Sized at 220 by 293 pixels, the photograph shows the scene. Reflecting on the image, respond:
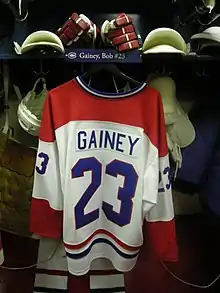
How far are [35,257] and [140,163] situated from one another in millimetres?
543

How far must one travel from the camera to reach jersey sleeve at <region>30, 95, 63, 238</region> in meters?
1.19

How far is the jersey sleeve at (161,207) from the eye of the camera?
3.92 ft

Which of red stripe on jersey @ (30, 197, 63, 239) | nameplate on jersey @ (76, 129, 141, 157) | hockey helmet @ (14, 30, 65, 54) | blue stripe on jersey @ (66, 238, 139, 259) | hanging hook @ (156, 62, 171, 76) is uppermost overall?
hockey helmet @ (14, 30, 65, 54)

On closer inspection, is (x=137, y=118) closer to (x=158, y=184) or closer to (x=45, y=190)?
(x=158, y=184)

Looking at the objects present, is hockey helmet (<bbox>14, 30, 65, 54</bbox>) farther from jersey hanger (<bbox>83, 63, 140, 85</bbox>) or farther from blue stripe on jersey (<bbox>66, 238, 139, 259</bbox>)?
blue stripe on jersey (<bbox>66, 238, 139, 259</bbox>)

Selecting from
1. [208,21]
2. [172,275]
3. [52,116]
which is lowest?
[172,275]

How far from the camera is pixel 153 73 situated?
1.34 m

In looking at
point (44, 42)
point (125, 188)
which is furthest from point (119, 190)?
point (44, 42)

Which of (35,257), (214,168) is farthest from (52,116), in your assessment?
(35,257)

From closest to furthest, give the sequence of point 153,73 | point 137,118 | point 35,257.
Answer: point 137,118, point 153,73, point 35,257

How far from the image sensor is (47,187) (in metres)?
1.21

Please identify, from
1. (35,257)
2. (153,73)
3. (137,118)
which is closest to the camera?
(137,118)

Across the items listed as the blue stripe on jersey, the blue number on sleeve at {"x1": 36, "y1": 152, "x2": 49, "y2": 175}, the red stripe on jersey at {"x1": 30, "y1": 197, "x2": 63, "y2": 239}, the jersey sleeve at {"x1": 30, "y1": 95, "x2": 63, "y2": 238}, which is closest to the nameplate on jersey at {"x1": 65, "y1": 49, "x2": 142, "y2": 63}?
the jersey sleeve at {"x1": 30, "y1": 95, "x2": 63, "y2": 238}

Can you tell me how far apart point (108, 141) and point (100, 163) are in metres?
0.06
